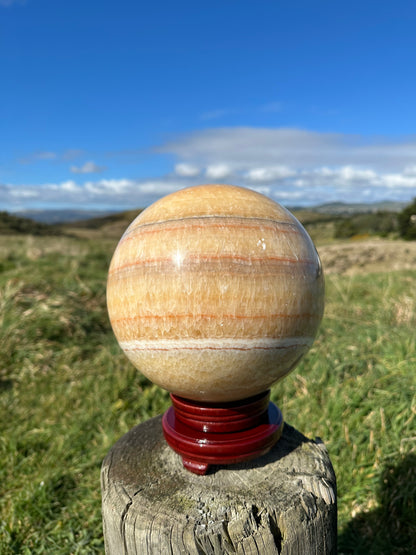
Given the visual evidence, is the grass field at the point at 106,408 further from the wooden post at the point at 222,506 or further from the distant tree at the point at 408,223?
the distant tree at the point at 408,223

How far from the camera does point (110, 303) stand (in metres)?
1.63

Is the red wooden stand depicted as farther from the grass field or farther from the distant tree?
the distant tree

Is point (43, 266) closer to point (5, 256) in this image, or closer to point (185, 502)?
point (5, 256)

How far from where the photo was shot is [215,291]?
1391 mm

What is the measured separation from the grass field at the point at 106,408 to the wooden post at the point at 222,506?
1278mm

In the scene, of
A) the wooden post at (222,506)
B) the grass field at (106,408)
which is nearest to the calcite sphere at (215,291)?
the wooden post at (222,506)

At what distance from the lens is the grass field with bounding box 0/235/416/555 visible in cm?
272

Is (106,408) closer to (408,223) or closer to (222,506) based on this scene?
(222,506)

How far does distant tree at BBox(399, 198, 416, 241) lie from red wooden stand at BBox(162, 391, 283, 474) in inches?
674

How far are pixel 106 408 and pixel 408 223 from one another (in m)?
17.2

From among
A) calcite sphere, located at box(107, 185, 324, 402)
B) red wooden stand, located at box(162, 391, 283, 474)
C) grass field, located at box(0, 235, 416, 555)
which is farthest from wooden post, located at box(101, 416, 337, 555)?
grass field, located at box(0, 235, 416, 555)

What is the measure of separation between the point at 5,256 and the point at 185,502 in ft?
25.5

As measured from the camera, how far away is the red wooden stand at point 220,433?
1.64 m

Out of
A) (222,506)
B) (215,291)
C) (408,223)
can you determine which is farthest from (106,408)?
(408,223)
